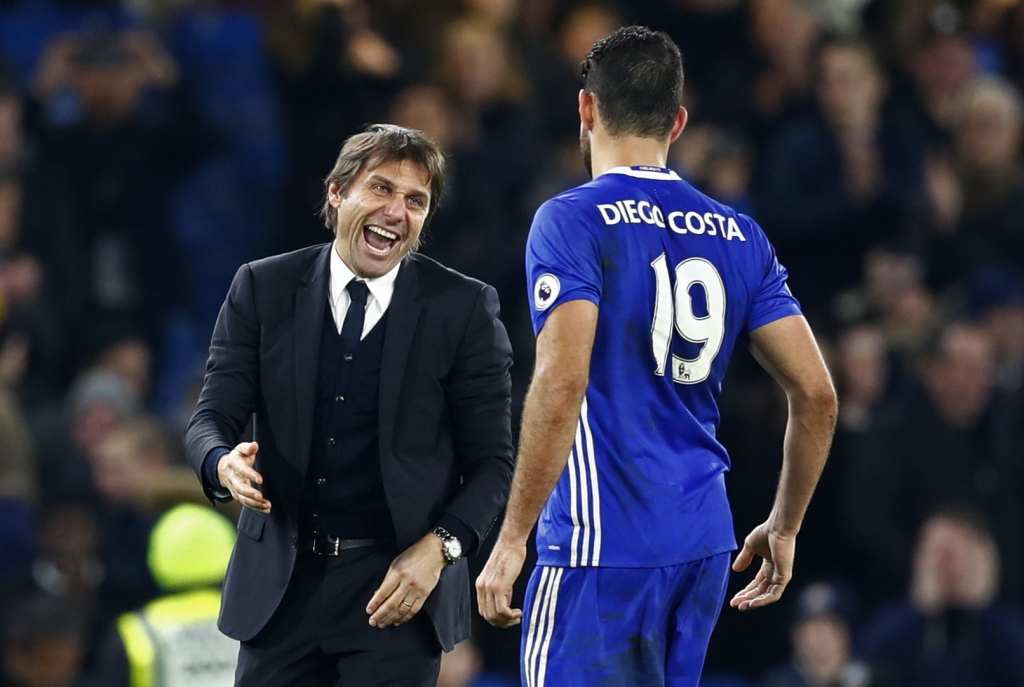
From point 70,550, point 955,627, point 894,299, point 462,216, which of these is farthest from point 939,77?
point 70,550

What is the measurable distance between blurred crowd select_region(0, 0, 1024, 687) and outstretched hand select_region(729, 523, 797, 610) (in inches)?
112

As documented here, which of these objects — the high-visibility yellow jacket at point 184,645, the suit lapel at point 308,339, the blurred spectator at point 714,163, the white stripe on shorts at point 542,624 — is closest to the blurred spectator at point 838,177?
the blurred spectator at point 714,163

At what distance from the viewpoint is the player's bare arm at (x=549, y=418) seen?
318 cm

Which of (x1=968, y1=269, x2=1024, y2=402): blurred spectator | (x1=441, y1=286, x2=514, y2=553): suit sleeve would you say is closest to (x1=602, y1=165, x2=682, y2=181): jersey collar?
(x1=441, y1=286, x2=514, y2=553): suit sleeve

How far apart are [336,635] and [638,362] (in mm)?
870

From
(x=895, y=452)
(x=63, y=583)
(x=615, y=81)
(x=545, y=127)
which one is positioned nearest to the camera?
(x=615, y=81)

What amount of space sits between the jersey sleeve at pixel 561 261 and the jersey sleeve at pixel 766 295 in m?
0.39

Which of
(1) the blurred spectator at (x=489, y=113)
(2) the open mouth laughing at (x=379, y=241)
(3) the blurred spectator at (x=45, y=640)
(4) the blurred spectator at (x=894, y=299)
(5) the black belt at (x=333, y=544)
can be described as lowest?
(3) the blurred spectator at (x=45, y=640)

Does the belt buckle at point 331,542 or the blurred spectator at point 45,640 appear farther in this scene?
the blurred spectator at point 45,640

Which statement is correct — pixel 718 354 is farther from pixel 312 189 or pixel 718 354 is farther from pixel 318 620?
pixel 312 189

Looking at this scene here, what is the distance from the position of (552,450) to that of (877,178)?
17.6 feet

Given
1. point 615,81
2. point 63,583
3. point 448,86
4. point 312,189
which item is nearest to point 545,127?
point 448,86

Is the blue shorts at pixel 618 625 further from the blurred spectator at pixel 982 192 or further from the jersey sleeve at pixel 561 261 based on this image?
the blurred spectator at pixel 982 192

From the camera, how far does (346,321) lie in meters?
3.50
